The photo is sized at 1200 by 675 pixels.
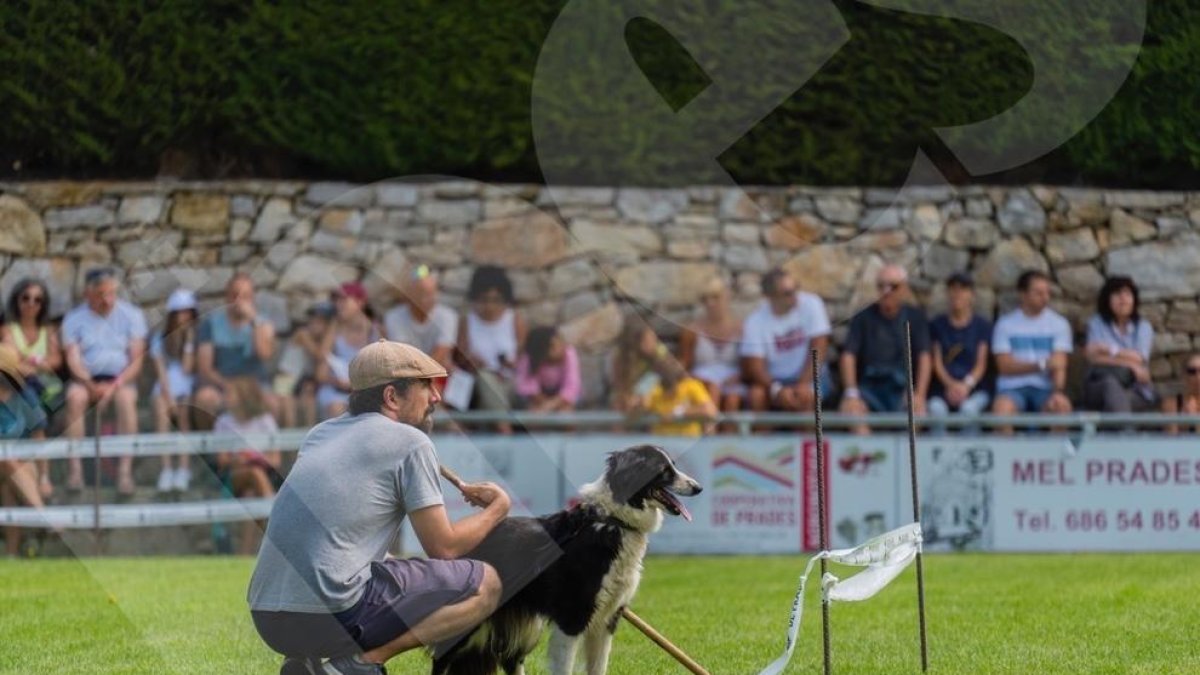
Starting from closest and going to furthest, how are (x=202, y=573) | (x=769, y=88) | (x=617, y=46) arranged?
(x=202, y=573) < (x=769, y=88) < (x=617, y=46)

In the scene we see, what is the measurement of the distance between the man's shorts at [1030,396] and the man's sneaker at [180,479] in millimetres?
6424

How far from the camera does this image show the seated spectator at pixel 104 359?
49.5 feet

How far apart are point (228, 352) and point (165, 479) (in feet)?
3.55

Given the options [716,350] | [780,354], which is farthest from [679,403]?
[716,350]

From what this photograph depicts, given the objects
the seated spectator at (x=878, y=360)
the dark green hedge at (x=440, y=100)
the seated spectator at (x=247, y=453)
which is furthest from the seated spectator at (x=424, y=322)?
the seated spectator at (x=878, y=360)

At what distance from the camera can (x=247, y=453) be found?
15328 mm

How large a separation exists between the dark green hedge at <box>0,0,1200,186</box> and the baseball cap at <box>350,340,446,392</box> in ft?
33.3

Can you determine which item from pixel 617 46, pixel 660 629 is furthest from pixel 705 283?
pixel 660 629

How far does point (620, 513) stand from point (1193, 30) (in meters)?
11.1

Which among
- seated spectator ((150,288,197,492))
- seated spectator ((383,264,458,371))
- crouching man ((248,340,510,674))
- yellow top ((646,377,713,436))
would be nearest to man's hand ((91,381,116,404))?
seated spectator ((150,288,197,492))

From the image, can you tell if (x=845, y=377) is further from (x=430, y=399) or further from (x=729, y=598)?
(x=430, y=399)

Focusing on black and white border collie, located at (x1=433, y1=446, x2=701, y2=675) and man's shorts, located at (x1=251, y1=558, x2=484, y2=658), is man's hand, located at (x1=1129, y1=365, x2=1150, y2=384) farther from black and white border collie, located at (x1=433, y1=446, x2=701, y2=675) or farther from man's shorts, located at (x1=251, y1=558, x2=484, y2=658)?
man's shorts, located at (x1=251, y1=558, x2=484, y2=658)

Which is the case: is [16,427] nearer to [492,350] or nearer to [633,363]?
[492,350]

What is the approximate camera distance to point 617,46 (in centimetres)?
1780
